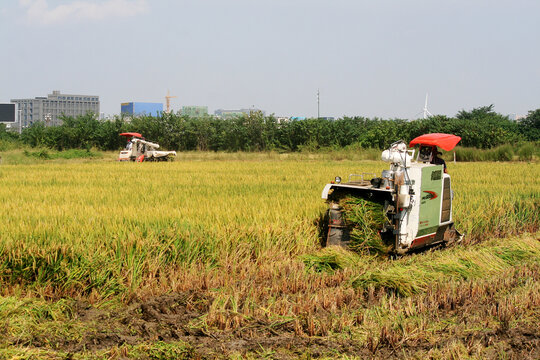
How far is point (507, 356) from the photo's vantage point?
4.21 metres

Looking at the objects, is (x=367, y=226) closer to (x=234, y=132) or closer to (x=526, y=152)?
(x=526, y=152)

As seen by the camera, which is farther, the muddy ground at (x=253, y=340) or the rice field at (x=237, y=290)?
the rice field at (x=237, y=290)

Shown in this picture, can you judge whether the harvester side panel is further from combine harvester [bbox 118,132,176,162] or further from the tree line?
the tree line

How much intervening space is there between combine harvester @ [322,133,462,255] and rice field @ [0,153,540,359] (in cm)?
39

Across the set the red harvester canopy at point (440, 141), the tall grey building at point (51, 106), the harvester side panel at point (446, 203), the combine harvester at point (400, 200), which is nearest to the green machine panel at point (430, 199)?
the combine harvester at point (400, 200)

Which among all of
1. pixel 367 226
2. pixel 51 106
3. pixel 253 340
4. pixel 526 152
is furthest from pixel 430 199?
pixel 51 106

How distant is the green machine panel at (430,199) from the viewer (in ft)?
25.0

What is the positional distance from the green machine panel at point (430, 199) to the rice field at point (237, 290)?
1.44 feet

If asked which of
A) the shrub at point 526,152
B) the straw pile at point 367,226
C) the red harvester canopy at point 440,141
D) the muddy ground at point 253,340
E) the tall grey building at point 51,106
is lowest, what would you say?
the muddy ground at point 253,340

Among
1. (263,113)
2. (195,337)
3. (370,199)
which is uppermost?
(263,113)

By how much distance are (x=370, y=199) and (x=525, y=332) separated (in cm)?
303

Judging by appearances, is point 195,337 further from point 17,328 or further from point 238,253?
point 238,253

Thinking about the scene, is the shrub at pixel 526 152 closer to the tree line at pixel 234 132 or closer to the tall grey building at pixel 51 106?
the tree line at pixel 234 132

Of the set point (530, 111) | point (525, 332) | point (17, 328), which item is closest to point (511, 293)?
point (525, 332)
